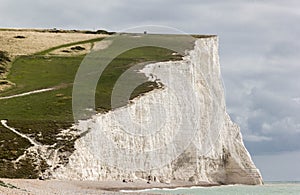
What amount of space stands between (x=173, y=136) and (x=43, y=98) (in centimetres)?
1592

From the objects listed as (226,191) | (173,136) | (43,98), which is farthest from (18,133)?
(173,136)

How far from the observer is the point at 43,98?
254 ft

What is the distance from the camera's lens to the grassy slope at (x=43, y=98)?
60.7 m

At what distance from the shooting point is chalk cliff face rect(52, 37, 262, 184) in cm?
6662

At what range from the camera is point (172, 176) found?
75625 millimetres

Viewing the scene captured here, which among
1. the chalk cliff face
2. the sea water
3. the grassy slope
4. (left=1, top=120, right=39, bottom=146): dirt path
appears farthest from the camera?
the chalk cliff face

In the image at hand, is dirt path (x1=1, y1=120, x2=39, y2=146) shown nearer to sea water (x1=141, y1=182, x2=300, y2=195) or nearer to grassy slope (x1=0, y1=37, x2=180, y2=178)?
grassy slope (x1=0, y1=37, x2=180, y2=178)

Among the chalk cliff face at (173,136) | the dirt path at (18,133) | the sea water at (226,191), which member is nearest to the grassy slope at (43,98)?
the dirt path at (18,133)

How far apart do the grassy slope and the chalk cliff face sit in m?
2.86

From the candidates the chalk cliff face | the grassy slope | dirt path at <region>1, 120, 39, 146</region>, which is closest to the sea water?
the chalk cliff face

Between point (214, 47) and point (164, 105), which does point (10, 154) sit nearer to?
point (164, 105)

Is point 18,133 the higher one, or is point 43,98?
point 43,98

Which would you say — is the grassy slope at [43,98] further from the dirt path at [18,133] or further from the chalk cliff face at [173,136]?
the chalk cliff face at [173,136]

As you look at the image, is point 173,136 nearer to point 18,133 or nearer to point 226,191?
point 226,191
